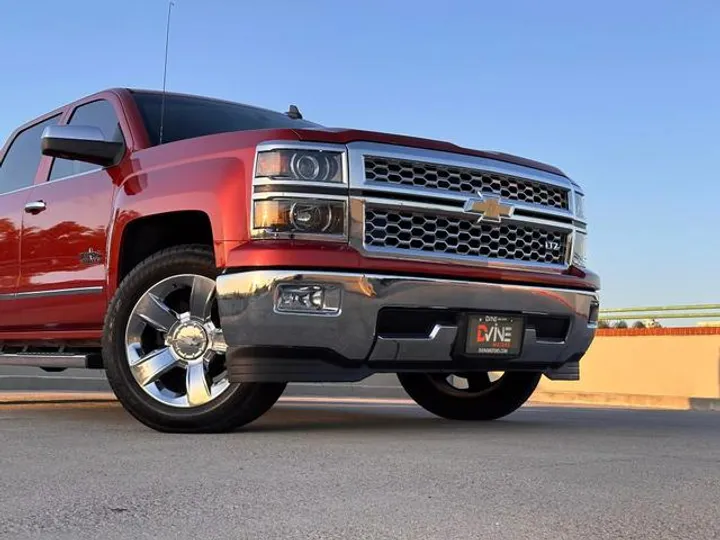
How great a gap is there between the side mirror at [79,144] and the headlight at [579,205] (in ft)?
8.73

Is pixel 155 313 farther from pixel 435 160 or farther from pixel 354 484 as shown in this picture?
pixel 354 484

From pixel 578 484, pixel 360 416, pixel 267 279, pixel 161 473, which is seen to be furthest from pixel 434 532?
pixel 360 416

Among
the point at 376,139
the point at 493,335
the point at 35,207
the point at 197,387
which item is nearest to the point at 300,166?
the point at 376,139

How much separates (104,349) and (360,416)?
2.18 meters

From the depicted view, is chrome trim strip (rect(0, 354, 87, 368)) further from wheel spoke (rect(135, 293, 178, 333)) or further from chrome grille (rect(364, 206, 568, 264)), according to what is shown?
chrome grille (rect(364, 206, 568, 264))

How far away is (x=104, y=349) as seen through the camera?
189 inches

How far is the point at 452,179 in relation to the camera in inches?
187

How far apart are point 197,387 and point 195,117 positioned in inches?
76.7

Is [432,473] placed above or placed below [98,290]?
below

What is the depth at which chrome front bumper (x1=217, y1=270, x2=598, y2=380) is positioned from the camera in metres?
4.22

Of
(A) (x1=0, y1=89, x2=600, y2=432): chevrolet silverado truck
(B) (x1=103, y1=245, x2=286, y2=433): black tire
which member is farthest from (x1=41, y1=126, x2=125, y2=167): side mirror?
(B) (x1=103, y1=245, x2=286, y2=433): black tire

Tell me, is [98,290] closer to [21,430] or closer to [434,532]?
[21,430]

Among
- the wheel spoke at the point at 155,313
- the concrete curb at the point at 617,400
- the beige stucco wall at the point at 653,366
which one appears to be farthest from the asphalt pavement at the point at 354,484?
the beige stucco wall at the point at 653,366

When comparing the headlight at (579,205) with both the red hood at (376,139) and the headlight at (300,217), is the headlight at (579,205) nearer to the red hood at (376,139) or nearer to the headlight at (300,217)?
the red hood at (376,139)
